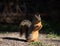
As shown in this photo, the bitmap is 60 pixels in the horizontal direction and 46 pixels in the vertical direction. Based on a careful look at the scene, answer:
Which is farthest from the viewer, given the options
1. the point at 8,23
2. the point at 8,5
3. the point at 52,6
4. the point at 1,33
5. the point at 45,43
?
the point at 52,6

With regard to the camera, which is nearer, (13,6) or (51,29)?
(51,29)

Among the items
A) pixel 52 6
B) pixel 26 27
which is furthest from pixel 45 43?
→ pixel 52 6

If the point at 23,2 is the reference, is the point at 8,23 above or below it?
below

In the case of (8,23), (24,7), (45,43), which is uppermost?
(24,7)

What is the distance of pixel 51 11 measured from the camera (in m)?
15.3

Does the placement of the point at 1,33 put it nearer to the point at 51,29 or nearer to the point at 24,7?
the point at 51,29

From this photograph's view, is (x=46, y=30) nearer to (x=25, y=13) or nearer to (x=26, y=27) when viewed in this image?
(x=26, y=27)

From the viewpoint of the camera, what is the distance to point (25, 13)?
Result: 1464 cm

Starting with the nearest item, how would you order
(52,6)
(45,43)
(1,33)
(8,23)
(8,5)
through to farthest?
(45,43), (1,33), (8,23), (8,5), (52,6)

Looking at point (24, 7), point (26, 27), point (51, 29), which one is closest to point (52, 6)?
point (24, 7)

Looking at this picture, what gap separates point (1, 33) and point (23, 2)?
5.33 meters

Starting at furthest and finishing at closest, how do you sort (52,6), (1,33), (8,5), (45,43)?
1. (52,6)
2. (8,5)
3. (1,33)
4. (45,43)

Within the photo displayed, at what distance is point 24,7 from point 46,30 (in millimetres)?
4627

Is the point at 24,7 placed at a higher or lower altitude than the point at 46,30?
higher
